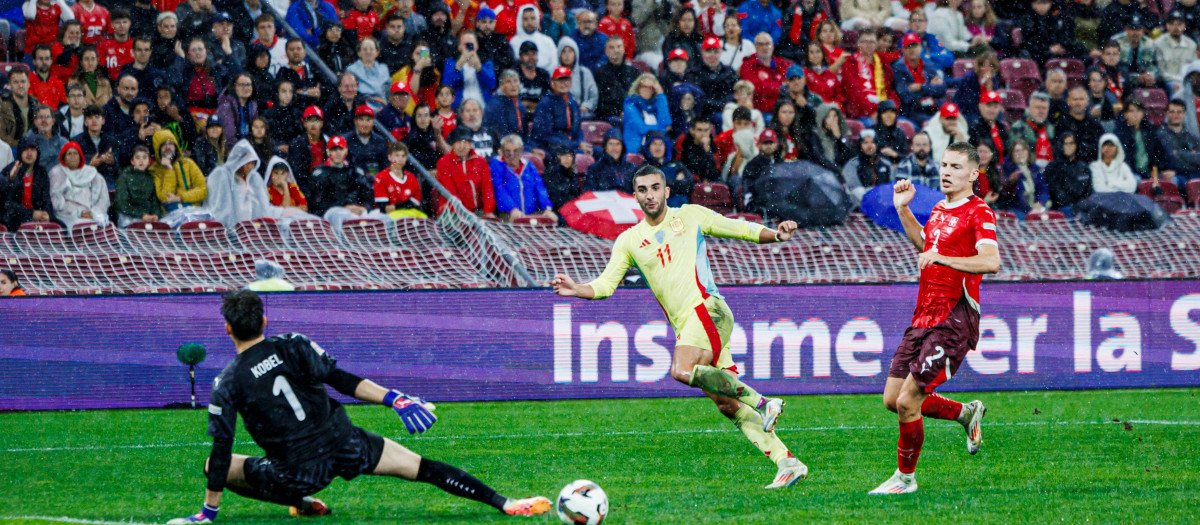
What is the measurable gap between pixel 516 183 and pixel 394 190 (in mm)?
1370

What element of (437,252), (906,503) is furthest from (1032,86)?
(906,503)

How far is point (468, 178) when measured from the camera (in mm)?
15453

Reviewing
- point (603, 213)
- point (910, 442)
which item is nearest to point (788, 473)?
point (910, 442)

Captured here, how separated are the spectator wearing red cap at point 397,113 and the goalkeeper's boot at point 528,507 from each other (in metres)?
9.92

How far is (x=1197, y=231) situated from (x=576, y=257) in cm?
714

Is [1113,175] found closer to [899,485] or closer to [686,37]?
[686,37]

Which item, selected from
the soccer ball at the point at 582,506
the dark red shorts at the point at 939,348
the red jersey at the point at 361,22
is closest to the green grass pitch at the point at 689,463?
the soccer ball at the point at 582,506

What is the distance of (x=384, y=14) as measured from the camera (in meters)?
17.7

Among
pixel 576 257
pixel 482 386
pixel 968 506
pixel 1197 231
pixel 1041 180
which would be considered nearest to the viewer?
pixel 968 506

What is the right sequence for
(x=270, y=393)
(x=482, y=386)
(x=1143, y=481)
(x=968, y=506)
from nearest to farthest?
(x=270, y=393), (x=968, y=506), (x=1143, y=481), (x=482, y=386)

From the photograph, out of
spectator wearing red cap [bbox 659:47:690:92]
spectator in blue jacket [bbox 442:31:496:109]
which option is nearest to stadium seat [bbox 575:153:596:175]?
spectator in blue jacket [bbox 442:31:496:109]

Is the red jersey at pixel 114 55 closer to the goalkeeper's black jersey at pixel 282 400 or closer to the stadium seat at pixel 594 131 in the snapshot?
the stadium seat at pixel 594 131

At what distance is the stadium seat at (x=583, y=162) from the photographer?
1630 cm

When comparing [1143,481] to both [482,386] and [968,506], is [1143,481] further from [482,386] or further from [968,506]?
[482,386]
